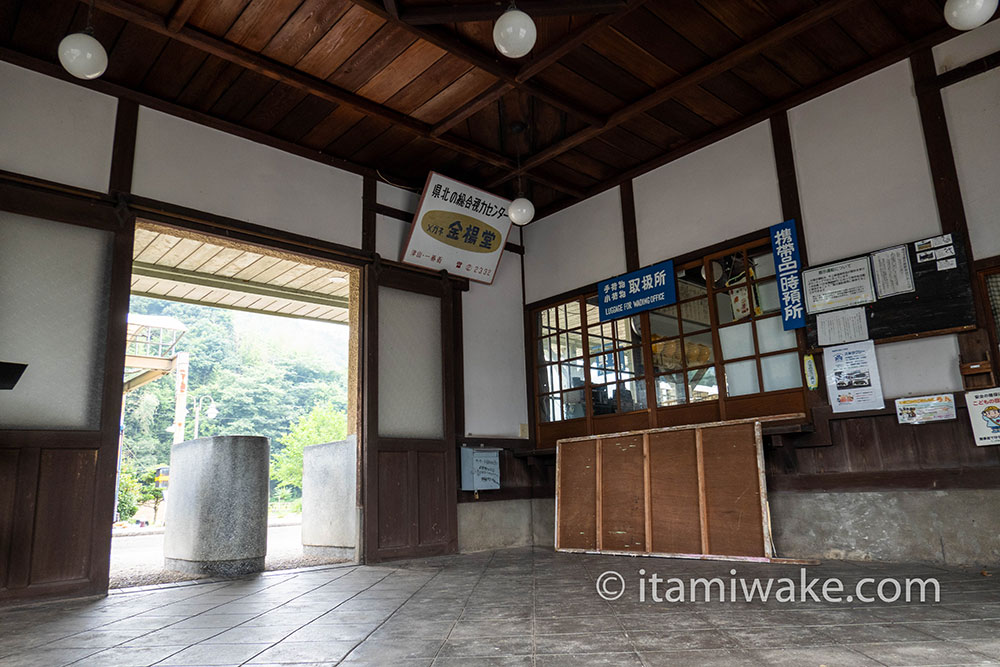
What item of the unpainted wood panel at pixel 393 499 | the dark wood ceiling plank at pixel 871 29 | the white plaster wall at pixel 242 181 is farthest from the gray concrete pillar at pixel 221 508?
the dark wood ceiling plank at pixel 871 29

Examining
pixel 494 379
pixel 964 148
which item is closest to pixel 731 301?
pixel 964 148

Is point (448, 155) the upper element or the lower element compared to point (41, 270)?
upper

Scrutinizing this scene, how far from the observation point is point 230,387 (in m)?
27.4

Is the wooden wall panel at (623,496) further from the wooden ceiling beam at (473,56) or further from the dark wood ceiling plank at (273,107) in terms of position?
the dark wood ceiling plank at (273,107)

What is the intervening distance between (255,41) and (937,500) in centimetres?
588

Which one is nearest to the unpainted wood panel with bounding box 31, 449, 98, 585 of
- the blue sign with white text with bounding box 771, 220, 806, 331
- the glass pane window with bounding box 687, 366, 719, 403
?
the glass pane window with bounding box 687, 366, 719, 403

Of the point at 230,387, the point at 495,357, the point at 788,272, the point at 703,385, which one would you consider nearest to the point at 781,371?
the point at 703,385

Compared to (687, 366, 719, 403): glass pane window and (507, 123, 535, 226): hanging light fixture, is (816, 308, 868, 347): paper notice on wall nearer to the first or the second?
(687, 366, 719, 403): glass pane window

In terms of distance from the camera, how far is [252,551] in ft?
16.9

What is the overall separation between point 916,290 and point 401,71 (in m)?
4.25

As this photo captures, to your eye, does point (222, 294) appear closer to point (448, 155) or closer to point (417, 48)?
point (448, 155)

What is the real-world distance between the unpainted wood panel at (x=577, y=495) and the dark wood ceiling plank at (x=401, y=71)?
3.75 m

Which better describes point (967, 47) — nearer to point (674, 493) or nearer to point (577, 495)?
point (674, 493)

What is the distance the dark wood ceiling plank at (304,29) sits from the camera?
4.34 meters
